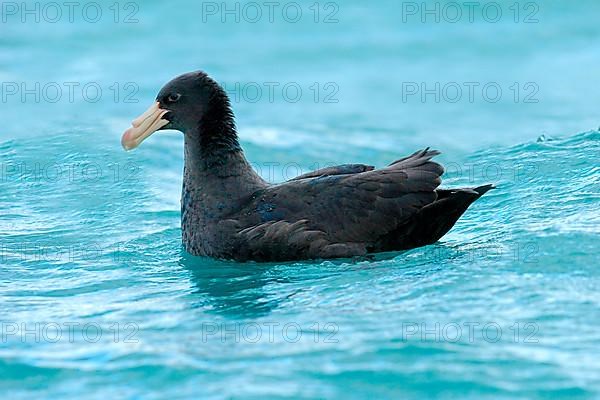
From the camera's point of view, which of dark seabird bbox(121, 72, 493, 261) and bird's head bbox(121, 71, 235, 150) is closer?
dark seabird bbox(121, 72, 493, 261)

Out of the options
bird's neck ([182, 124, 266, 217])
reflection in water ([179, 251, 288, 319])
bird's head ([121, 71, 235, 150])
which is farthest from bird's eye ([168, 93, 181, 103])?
reflection in water ([179, 251, 288, 319])

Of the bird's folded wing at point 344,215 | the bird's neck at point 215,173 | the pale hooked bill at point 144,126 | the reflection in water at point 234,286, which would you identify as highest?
the pale hooked bill at point 144,126

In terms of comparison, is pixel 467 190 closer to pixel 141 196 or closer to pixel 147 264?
pixel 147 264

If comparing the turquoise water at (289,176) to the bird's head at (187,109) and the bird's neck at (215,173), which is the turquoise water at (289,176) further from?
the bird's head at (187,109)

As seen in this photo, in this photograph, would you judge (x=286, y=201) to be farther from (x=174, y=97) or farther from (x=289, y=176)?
(x=289, y=176)

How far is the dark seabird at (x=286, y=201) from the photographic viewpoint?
9523 millimetres

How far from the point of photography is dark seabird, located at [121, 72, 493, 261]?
9523 mm

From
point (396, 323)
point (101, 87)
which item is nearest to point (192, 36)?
point (101, 87)

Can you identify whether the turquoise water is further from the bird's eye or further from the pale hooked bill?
the bird's eye

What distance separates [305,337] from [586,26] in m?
11.1

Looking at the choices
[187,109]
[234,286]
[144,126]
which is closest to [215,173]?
[187,109]

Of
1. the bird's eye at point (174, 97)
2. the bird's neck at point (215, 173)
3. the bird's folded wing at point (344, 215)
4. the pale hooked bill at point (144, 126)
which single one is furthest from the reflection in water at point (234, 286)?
the bird's eye at point (174, 97)

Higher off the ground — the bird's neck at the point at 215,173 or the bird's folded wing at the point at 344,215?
the bird's neck at the point at 215,173

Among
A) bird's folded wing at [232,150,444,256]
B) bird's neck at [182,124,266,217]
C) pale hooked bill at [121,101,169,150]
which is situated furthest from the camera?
pale hooked bill at [121,101,169,150]
